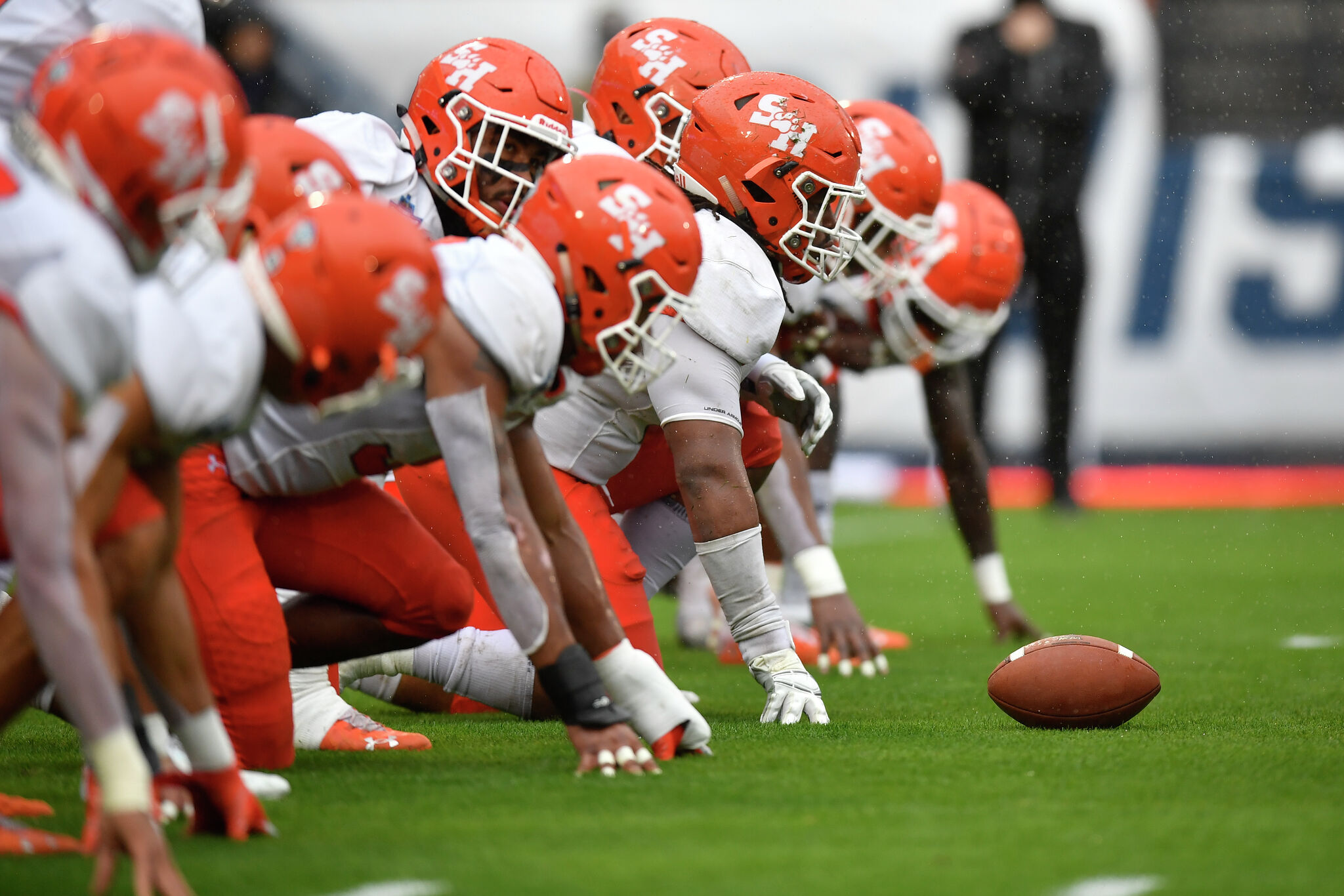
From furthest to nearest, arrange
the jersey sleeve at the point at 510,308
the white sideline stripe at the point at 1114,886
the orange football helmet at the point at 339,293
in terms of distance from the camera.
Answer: the jersey sleeve at the point at 510,308 → the orange football helmet at the point at 339,293 → the white sideline stripe at the point at 1114,886

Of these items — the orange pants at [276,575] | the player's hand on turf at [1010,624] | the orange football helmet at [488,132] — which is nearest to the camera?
the orange pants at [276,575]

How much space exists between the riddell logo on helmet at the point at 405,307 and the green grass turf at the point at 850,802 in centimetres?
74

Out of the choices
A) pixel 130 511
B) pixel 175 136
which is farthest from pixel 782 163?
pixel 130 511

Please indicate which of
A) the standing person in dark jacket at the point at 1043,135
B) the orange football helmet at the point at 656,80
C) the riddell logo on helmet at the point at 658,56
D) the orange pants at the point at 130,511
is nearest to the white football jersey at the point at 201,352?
the orange pants at the point at 130,511

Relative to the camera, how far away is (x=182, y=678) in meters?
2.46

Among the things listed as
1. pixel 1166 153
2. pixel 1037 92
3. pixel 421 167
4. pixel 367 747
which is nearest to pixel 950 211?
pixel 421 167

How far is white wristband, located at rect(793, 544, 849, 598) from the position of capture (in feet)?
15.2

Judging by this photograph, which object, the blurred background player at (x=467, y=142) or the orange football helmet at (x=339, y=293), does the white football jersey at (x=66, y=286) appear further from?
the blurred background player at (x=467, y=142)

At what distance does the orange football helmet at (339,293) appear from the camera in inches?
95.8

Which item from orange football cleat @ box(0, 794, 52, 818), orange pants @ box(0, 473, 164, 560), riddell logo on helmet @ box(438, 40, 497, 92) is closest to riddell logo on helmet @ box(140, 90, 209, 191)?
orange pants @ box(0, 473, 164, 560)

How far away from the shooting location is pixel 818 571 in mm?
4648

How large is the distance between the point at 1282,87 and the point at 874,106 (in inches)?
257

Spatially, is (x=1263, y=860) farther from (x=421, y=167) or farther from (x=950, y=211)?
(x=950, y=211)

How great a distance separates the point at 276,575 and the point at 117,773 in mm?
1219
